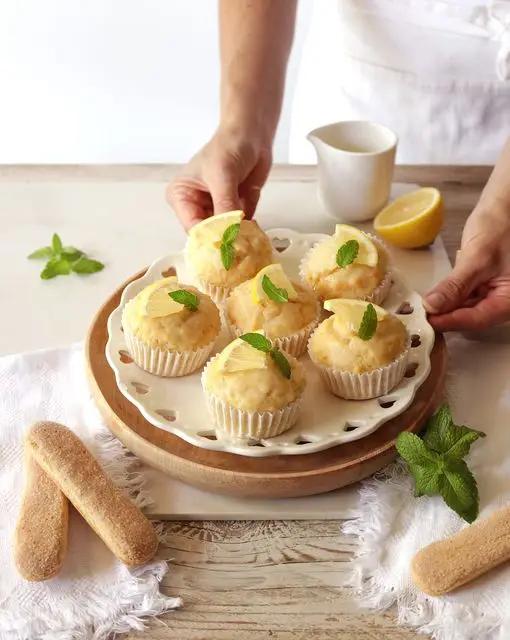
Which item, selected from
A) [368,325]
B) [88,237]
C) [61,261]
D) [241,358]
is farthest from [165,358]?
[88,237]

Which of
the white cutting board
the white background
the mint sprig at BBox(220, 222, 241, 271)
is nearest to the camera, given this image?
the mint sprig at BBox(220, 222, 241, 271)

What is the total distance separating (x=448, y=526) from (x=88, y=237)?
1.36 metres

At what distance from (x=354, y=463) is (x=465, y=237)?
0.78 metres

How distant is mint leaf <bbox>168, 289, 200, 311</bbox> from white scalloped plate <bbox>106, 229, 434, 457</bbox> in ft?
0.53

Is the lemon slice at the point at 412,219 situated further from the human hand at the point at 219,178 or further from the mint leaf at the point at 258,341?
the mint leaf at the point at 258,341

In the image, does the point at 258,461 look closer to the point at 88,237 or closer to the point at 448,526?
the point at 448,526

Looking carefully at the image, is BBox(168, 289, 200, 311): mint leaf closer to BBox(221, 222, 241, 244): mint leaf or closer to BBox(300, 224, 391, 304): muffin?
BBox(221, 222, 241, 244): mint leaf

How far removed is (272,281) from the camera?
2021mm

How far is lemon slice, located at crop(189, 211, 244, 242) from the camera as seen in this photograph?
218 centimetres

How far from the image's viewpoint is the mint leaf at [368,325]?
1.87 m

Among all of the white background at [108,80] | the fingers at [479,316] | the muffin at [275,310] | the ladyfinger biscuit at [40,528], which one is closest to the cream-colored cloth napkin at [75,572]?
the ladyfinger biscuit at [40,528]

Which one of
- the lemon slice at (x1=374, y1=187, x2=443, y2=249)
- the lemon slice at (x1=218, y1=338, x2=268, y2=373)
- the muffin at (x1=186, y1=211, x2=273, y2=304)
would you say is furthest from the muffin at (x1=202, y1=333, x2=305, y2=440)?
the lemon slice at (x1=374, y1=187, x2=443, y2=249)

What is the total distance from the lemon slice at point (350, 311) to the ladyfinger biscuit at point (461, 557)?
18.6 inches

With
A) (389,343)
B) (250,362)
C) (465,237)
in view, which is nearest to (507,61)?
(465,237)
